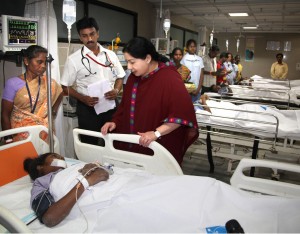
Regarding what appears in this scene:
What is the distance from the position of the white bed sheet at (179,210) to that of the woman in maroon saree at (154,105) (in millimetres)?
432

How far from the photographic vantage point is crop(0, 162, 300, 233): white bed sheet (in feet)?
4.14

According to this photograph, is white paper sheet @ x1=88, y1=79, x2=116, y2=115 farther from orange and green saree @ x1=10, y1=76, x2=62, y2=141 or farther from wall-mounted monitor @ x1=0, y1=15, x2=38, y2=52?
wall-mounted monitor @ x1=0, y1=15, x2=38, y2=52

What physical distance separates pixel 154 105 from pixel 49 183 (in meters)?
0.80

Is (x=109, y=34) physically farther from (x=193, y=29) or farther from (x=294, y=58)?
(x=294, y=58)

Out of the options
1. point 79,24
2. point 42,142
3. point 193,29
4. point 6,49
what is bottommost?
point 42,142

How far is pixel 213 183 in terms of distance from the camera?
1.46 meters

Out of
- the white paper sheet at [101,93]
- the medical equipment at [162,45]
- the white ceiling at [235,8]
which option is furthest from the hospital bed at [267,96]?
the white paper sheet at [101,93]

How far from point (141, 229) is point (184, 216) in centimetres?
20

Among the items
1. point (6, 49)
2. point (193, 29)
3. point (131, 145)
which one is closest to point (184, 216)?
point (131, 145)

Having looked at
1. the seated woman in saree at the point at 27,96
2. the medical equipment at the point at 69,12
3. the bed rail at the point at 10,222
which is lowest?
the bed rail at the point at 10,222

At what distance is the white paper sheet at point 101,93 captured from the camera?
8.82ft

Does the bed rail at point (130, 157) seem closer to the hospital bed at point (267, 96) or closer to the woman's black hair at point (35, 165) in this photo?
the woman's black hair at point (35, 165)

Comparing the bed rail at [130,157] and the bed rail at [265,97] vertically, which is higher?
the bed rail at [265,97]

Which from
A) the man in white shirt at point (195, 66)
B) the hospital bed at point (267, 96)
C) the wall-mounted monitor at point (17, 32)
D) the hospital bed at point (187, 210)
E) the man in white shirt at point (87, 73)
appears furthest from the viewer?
the hospital bed at point (267, 96)
